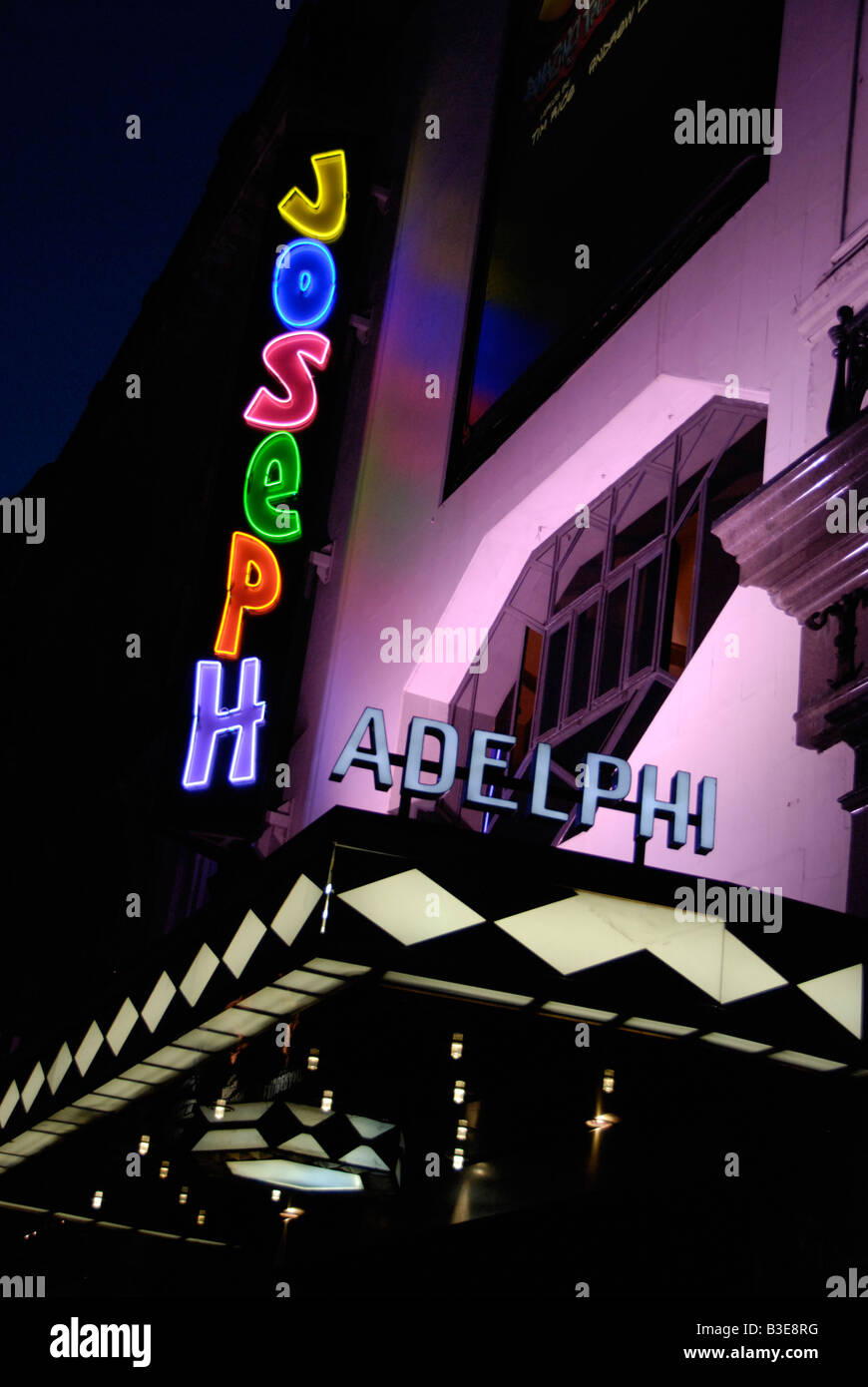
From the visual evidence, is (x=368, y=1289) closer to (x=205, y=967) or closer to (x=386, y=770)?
(x=205, y=967)

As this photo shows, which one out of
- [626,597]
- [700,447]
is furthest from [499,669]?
[700,447]

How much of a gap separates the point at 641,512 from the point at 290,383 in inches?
207

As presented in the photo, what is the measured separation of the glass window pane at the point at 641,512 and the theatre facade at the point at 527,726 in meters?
0.03

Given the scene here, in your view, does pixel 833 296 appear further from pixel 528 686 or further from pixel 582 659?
pixel 528 686

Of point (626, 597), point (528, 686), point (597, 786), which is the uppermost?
point (626, 597)

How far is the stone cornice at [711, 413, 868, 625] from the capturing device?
6770mm

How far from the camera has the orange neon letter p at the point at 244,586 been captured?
1297 centimetres

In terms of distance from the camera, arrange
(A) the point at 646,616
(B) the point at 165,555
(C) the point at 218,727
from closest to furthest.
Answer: (A) the point at 646,616, (C) the point at 218,727, (B) the point at 165,555

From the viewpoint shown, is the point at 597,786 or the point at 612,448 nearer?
the point at 597,786

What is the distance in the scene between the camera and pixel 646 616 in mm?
9828

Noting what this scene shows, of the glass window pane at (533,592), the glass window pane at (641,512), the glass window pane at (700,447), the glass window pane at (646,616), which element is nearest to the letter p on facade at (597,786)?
the glass window pane at (646,616)

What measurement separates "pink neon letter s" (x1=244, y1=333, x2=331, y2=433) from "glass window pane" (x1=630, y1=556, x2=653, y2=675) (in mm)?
5392

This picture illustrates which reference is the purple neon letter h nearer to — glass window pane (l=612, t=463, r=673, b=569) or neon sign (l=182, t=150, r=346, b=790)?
neon sign (l=182, t=150, r=346, b=790)

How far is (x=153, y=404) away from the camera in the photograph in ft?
80.3
